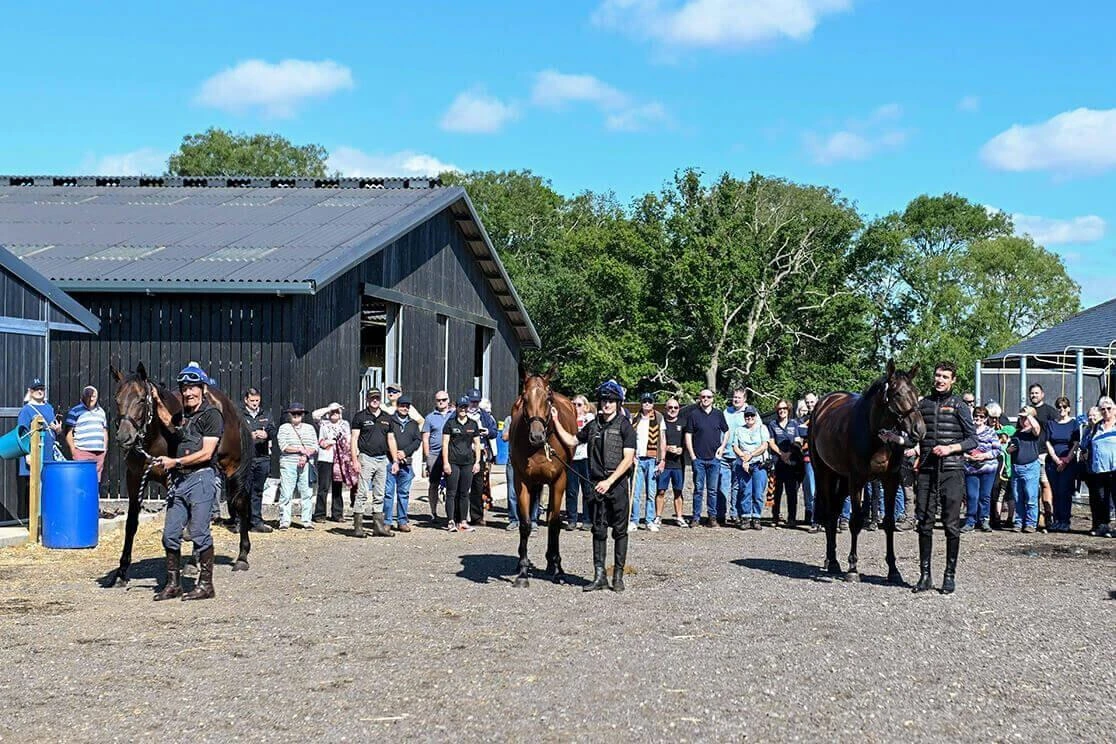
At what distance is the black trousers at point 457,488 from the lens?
17.0m

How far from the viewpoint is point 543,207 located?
66.3 m

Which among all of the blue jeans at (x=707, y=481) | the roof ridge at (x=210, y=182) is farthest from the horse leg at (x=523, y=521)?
the roof ridge at (x=210, y=182)

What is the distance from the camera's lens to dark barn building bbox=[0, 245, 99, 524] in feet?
49.8

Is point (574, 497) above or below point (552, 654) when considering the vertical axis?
above

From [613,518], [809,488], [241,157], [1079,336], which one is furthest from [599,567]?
[241,157]

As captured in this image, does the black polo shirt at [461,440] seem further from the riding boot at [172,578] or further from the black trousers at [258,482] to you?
the riding boot at [172,578]

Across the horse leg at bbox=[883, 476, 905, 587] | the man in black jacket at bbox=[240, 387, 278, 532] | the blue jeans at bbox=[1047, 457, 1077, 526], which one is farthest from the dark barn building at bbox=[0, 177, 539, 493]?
the blue jeans at bbox=[1047, 457, 1077, 526]

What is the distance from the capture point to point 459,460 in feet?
55.6

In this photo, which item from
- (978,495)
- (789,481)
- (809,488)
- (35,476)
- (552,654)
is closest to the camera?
(552,654)

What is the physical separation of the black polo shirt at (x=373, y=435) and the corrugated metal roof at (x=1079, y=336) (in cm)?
1626

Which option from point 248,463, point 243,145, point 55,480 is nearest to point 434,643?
point 248,463

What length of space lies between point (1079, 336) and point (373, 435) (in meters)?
19.9

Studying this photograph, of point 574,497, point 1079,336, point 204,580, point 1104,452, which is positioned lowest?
point 204,580

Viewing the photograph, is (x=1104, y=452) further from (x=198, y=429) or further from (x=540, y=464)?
(x=198, y=429)
